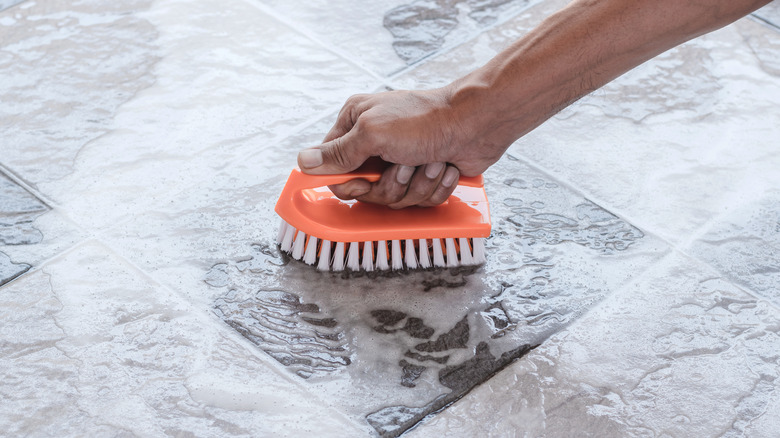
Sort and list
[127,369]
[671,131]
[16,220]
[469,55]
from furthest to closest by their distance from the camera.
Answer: [469,55] → [671,131] → [16,220] → [127,369]

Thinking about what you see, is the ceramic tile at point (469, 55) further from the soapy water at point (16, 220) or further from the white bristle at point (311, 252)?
the soapy water at point (16, 220)

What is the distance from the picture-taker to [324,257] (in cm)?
136

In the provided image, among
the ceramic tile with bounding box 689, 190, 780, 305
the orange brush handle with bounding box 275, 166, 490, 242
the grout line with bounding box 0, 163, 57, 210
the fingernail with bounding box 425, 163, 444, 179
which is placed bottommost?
the ceramic tile with bounding box 689, 190, 780, 305

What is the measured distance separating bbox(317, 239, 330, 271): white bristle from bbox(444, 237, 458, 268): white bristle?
21 cm

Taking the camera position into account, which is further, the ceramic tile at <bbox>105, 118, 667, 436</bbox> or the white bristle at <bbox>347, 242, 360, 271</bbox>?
the white bristle at <bbox>347, 242, 360, 271</bbox>

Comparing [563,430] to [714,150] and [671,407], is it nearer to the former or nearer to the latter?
[671,407]

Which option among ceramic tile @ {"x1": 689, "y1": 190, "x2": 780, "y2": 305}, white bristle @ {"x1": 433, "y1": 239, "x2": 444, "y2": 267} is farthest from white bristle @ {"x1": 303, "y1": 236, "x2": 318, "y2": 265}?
ceramic tile @ {"x1": 689, "y1": 190, "x2": 780, "y2": 305}

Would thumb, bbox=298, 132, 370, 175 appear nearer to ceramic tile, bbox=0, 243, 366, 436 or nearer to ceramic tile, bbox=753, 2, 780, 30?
ceramic tile, bbox=0, 243, 366, 436

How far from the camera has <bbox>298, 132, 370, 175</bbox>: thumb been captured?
129cm

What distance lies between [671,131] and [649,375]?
65cm

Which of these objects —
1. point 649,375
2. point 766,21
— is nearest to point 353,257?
point 649,375

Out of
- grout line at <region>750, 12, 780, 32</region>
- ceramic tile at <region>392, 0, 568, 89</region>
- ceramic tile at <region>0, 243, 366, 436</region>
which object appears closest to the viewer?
ceramic tile at <region>0, 243, 366, 436</region>

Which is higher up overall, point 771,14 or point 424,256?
point 771,14

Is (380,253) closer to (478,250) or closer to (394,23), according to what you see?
(478,250)
